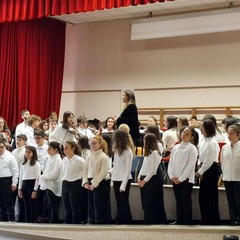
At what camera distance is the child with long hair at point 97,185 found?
246 inches

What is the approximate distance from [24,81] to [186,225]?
805 cm

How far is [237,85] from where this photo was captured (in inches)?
438

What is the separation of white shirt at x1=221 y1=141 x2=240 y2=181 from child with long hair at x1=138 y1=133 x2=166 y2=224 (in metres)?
0.82

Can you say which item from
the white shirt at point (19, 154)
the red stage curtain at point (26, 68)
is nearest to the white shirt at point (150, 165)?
the white shirt at point (19, 154)

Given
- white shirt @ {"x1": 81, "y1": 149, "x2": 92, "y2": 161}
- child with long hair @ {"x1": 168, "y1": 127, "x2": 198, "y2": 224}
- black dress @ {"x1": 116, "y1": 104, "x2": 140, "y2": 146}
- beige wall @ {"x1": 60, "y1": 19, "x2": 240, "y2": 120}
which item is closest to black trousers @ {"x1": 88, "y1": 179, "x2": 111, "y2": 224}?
white shirt @ {"x1": 81, "y1": 149, "x2": 92, "y2": 161}

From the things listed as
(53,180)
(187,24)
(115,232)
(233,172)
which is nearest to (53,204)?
(53,180)

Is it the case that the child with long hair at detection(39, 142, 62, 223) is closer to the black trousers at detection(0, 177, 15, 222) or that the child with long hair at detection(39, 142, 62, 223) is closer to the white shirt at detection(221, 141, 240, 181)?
the black trousers at detection(0, 177, 15, 222)

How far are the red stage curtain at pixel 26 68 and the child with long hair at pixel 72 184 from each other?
6302 millimetres

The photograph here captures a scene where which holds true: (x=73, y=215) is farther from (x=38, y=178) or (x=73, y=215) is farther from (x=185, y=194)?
(x=185, y=194)

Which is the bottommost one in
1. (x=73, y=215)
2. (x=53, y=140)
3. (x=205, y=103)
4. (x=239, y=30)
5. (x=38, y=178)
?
(x=73, y=215)

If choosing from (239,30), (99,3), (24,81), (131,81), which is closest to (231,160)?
(99,3)

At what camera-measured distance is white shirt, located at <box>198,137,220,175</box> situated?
5.82 m

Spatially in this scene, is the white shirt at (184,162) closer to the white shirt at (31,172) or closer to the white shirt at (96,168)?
the white shirt at (96,168)

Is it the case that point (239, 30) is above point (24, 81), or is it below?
above
